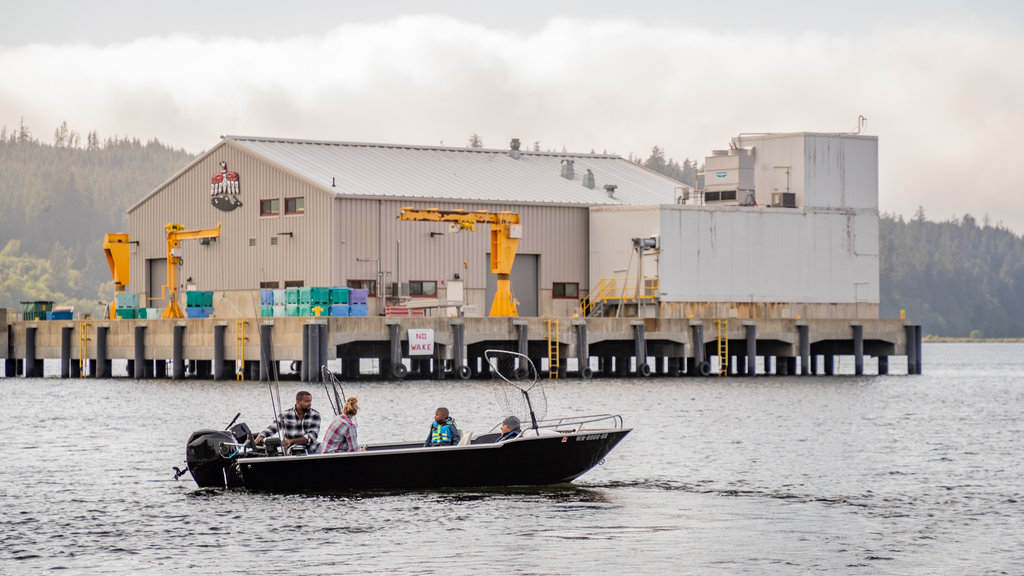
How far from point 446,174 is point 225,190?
11367 mm

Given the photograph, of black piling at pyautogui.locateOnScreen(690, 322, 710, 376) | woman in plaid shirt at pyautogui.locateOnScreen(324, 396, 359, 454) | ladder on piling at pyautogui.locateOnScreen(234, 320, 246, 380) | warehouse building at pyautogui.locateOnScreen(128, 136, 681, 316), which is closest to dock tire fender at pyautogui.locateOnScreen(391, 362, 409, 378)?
ladder on piling at pyautogui.locateOnScreen(234, 320, 246, 380)

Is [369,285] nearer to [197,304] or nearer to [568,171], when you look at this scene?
[197,304]

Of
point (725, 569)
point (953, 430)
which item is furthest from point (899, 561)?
point (953, 430)

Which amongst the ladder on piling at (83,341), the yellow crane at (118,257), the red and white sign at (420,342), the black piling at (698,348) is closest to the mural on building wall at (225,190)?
the yellow crane at (118,257)

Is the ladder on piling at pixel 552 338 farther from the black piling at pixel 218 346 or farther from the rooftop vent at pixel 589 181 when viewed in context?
the rooftop vent at pixel 589 181

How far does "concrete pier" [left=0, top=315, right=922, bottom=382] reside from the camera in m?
66.6

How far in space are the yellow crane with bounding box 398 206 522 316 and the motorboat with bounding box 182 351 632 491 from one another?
4163 centimetres

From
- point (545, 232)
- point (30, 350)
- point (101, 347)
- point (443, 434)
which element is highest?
point (545, 232)

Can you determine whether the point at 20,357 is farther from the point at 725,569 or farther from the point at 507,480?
the point at 725,569

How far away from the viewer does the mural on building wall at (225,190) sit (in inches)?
3250

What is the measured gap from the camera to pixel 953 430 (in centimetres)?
5075

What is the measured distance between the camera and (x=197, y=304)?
248 ft

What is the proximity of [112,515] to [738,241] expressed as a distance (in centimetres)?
5414

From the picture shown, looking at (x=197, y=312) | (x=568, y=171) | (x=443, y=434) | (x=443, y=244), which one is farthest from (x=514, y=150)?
(x=443, y=434)
